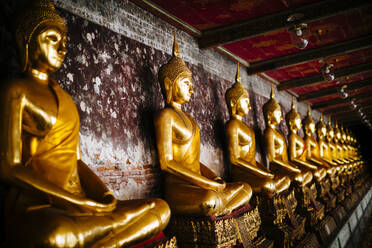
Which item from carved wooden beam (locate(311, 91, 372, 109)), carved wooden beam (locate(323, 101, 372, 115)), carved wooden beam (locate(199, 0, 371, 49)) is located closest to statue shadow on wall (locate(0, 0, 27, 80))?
carved wooden beam (locate(199, 0, 371, 49))

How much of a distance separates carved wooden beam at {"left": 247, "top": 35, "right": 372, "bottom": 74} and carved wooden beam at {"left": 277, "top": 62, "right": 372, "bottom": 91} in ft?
5.46

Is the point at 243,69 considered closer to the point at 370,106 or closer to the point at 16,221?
the point at 16,221

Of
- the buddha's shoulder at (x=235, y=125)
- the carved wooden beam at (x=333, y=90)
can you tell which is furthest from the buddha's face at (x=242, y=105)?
the carved wooden beam at (x=333, y=90)

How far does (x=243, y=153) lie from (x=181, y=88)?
5.03 ft

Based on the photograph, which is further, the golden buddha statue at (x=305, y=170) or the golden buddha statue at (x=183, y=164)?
the golden buddha statue at (x=305, y=170)

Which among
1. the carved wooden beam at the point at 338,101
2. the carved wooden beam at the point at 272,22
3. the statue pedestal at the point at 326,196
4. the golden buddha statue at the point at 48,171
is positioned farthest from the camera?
the carved wooden beam at the point at 338,101

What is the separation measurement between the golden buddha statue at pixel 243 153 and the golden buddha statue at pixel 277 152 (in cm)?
52

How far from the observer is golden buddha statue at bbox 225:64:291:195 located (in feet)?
12.9

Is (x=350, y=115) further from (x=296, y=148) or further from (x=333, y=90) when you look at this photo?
(x=296, y=148)

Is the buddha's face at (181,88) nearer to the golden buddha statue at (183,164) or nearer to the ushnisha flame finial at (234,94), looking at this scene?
the golden buddha statue at (183,164)

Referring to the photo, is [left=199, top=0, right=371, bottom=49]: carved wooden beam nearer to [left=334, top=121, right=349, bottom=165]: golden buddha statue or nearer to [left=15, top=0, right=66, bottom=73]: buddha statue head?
[left=15, top=0, right=66, bottom=73]: buddha statue head

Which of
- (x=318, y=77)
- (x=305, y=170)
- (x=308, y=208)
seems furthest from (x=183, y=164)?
(x=318, y=77)

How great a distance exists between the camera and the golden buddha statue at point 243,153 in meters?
3.93

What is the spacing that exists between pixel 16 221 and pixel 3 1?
A: 4.54 ft
